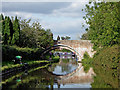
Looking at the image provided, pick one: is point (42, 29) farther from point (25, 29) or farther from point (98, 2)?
point (98, 2)

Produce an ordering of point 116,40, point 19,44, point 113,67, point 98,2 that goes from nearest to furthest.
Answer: point 113,67 → point 116,40 → point 98,2 → point 19,44

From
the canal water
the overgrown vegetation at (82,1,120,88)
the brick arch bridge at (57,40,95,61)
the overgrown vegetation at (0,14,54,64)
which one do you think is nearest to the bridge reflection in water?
the canal water

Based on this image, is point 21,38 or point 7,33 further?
point 21,38

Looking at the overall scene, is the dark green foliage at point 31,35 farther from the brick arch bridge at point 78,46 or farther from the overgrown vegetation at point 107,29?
the overgrown vegetation at point 107,29

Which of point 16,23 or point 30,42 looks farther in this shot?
point 30,42

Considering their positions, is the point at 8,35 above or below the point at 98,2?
below

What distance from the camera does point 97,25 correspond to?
121 feet

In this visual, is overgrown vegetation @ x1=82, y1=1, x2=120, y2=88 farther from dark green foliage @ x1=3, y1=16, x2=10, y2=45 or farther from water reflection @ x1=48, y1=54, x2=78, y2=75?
dark green foliage @ x1=3, y1=16, x2=10, y2=45

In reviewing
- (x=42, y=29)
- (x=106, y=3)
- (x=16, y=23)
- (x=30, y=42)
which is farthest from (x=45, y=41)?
(x=106, y=3)

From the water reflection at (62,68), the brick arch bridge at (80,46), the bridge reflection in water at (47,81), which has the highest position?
the brick arch bridge at (80,46)

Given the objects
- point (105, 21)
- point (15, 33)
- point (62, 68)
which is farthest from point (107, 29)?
point (15, 33)

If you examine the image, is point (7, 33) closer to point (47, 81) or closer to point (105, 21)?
point (105, 21)

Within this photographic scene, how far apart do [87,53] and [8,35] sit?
2081 centimetres

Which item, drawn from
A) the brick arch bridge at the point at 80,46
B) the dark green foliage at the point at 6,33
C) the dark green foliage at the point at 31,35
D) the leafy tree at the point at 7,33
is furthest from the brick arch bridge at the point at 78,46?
the dark green foliage at the point at 6,33
